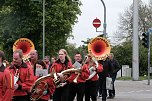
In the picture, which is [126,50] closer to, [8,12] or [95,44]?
[8,12]

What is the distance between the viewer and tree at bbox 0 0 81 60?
44344mm

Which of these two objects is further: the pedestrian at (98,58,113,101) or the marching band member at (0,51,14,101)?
the pedestrian at (98,58,113,101)

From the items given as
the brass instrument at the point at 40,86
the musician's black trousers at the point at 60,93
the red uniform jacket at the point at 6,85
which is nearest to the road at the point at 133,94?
the musician's black trousers at the point at 60,93

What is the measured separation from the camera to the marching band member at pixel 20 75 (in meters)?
9.12

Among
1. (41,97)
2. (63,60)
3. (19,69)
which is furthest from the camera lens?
(63,60)

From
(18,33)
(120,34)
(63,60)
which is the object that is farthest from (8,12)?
(63,60)

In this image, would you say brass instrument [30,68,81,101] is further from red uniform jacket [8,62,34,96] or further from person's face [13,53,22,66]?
person's face [13,53,22,66]

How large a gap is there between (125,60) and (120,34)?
18.1 meters

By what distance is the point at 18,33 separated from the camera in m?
44.6

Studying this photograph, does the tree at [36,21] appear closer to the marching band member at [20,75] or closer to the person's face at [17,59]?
the marching band member at [20,75]

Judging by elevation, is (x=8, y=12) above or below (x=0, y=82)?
above

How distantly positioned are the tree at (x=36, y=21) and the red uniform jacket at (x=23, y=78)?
113ft

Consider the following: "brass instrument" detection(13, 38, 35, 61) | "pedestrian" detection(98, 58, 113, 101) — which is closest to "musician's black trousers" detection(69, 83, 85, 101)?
"brass instrument" detection(13, 38, 35, 61)

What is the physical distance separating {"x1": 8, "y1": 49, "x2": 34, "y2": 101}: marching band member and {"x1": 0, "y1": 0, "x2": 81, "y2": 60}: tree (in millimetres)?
34527
